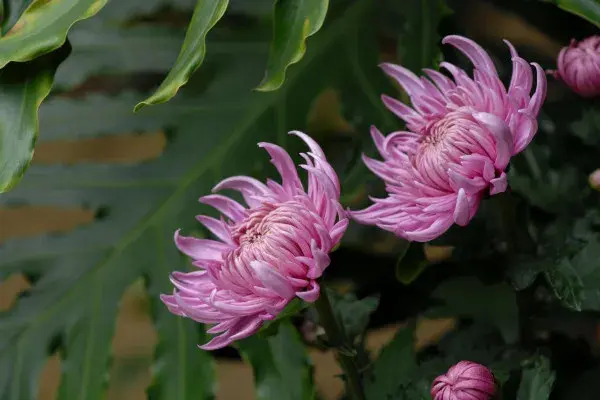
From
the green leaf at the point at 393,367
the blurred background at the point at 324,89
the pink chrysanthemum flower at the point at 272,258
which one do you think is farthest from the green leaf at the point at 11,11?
the green leaf at the point at 393,367

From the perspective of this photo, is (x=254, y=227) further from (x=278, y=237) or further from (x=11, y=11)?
(x=11, y=11)

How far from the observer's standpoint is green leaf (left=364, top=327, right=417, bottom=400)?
0.60 meters

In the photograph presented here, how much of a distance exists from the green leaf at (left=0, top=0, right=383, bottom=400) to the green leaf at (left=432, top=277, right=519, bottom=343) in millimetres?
200

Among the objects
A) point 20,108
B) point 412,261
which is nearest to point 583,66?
point 412,261

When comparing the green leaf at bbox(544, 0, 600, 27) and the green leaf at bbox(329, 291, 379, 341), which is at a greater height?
the green leaf at bbox(544, 0, 600, 27)

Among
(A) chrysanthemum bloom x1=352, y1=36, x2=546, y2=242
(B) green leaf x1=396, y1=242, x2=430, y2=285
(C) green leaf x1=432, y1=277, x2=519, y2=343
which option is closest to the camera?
(A) chrysanthemum bloom x1=352, y1=36, x2=546, y2=242

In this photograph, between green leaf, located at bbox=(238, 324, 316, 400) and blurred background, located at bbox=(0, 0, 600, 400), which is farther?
blurred background, located at bbox=(0, 0, 600, 400)

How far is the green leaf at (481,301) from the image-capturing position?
2.30 feet

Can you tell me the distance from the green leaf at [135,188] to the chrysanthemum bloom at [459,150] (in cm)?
27

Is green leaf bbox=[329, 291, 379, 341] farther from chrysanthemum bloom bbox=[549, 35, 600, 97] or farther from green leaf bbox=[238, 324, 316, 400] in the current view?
chrysanthemum bloom bbox=[549, 35, 600, 97]

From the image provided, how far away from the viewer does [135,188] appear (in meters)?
0.78

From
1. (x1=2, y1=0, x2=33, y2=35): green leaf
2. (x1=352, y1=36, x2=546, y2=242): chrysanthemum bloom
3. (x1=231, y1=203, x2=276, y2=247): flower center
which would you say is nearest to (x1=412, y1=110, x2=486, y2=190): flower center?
(x1=352, y1=36, x2=546, y2=242): chrysanthemum bloom

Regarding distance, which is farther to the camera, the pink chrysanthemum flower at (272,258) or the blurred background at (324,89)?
the blurred background at (324,89)

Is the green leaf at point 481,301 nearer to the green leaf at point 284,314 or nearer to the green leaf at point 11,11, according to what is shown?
the green leaf at point 284,314
